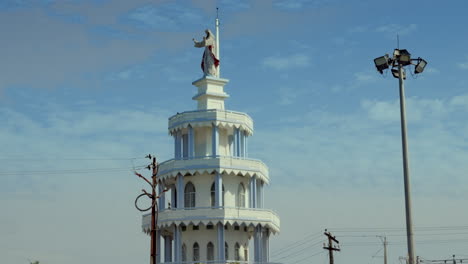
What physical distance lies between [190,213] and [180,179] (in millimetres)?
3674

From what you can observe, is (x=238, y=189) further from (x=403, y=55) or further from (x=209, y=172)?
(x=403, y=55)

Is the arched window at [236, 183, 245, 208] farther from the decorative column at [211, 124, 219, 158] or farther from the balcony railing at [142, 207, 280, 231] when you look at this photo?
the decorative column at [211, 124, 219, 158]

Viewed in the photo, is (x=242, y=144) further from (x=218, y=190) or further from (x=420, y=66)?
(x=420, y=66)

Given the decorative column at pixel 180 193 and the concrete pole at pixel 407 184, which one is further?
the decorative column at pixel 180 193

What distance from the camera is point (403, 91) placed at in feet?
146

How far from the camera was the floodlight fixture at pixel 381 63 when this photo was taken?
152ft

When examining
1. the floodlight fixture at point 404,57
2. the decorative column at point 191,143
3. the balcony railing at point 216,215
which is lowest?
the balcony railing at point 216,215

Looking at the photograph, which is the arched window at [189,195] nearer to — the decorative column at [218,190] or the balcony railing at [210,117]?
the decorative column at [218,190]

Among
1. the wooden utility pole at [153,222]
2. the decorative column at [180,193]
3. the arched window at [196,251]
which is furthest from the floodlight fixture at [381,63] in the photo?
the arched window at [196,251]

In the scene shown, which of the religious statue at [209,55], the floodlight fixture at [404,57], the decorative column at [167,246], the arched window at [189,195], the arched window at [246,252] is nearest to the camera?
the floodlight fixture at [404,57]

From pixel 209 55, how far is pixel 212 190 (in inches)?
527

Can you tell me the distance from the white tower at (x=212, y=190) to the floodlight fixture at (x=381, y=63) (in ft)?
89.9

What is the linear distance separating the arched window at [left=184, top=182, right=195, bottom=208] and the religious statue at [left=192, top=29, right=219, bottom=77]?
11.2m

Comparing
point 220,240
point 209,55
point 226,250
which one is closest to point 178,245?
point 220,240
